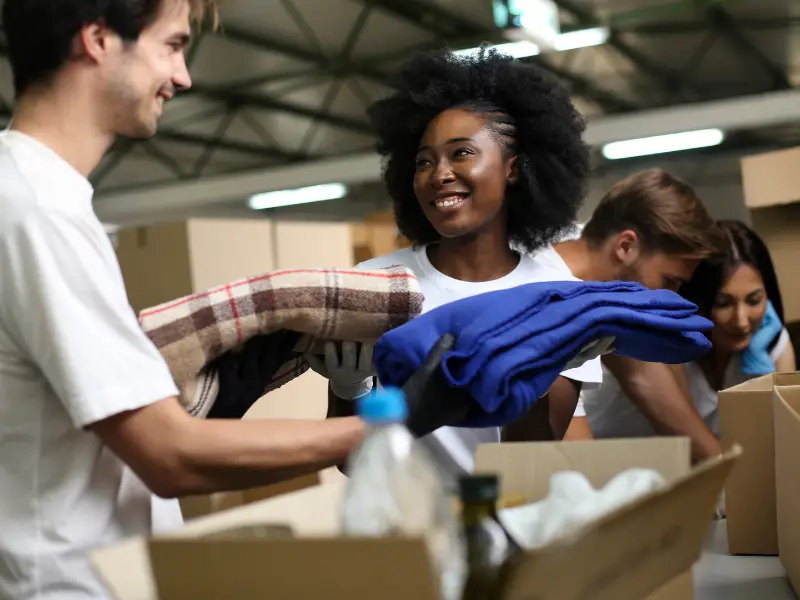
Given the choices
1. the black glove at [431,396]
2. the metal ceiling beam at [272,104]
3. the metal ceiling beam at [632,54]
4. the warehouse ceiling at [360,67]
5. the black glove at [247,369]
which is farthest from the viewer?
the metal ceiling beam at [272,104]

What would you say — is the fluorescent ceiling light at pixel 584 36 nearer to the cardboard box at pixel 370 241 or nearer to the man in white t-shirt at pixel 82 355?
the cardboard box at pixel 370 241

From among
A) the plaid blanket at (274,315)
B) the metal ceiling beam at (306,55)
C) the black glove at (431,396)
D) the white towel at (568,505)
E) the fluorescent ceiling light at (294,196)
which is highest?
the metal ceiling beam at (306,55)

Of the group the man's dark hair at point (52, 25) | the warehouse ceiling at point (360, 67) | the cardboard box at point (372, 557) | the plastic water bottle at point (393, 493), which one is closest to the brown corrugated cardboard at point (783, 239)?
the cardboard box at point (372, 557)

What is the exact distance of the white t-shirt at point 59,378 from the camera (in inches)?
30.4

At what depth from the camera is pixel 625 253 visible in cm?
199

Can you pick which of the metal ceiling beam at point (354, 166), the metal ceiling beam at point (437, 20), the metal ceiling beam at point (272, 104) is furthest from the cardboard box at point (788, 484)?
the metal ceiling beam at point (272, 104)

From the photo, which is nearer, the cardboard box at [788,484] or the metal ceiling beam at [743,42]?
the cardboard box at [788,484]

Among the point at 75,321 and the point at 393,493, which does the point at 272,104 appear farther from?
the point at 393,493

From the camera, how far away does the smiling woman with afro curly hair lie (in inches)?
59.3

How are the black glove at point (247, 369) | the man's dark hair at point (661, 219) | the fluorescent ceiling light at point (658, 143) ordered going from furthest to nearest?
the fluorescent ceiling light at point (658, 143) → the man's dark hair at point (661, 219) → the black glove at point (247, 369)

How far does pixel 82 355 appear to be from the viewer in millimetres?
772

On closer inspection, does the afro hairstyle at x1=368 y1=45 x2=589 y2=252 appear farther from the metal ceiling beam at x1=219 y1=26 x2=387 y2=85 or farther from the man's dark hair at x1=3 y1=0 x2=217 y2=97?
the metal ceiling beam at x1=219 y1=26 x2=387 y2=85

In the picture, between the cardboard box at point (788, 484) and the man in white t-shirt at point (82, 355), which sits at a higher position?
the man in white t-shirt at point (82, 355)

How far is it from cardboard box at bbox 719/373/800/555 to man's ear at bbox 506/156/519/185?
0.51 metres
